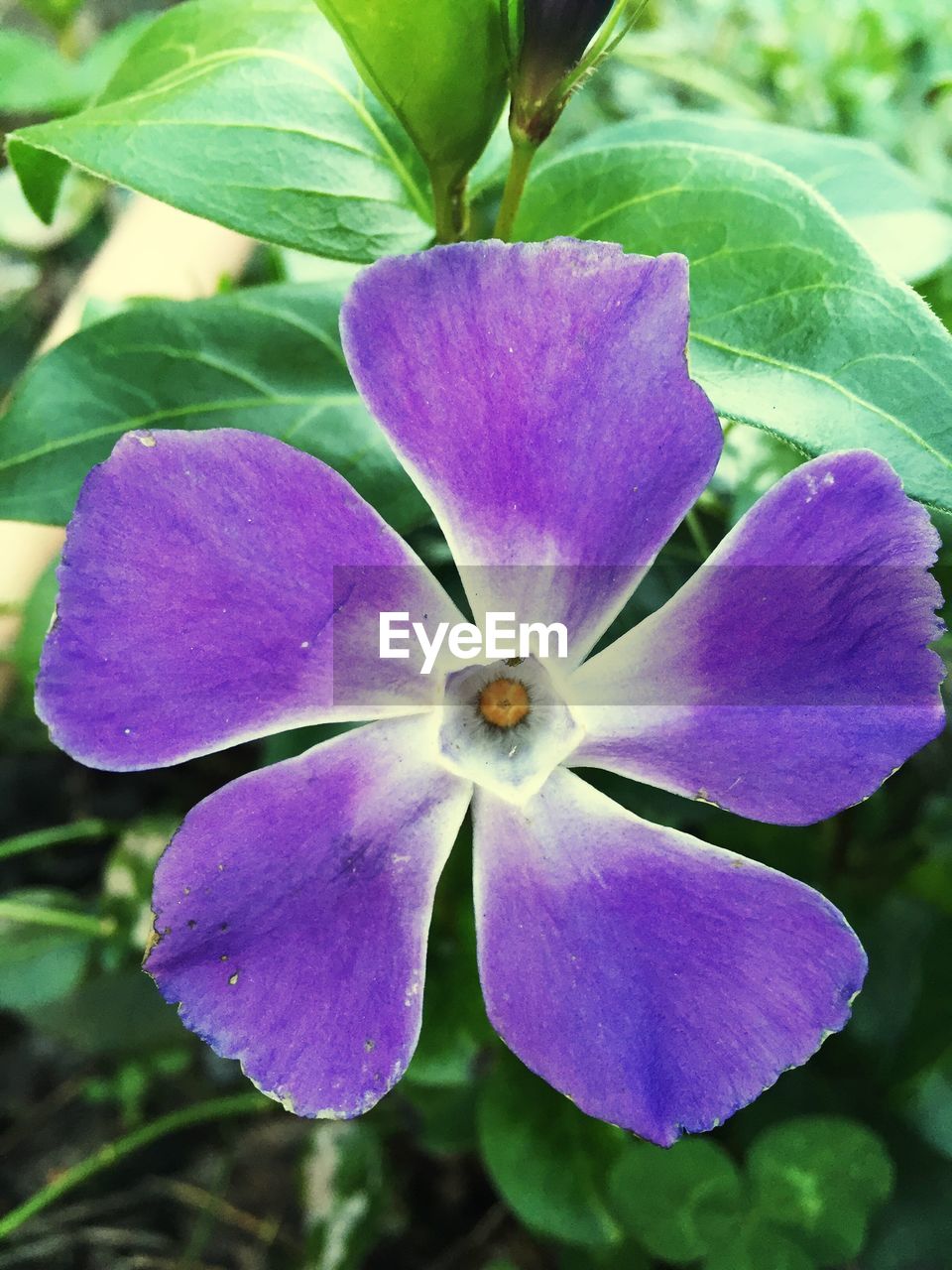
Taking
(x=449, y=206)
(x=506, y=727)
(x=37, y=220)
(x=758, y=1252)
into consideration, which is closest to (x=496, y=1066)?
(x=758, y=1252)

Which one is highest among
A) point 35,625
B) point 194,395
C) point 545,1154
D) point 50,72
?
point 194,395

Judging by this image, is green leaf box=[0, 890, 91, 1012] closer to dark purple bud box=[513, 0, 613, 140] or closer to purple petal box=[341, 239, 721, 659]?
purple petal box=[341, 239, 721, 659]

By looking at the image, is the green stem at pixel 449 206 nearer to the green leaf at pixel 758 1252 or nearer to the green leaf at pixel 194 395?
the green leaf at pixel 194 395

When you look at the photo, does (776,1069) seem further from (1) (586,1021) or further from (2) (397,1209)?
(2) (397,1209)

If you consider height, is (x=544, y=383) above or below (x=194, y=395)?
above

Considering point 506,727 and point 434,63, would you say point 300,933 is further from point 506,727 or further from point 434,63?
point 434,63
